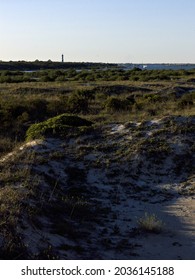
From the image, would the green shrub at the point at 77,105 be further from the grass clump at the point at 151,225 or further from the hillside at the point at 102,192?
the grass clump at the point at 151,225

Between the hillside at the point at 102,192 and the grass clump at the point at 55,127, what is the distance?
0.05 metres

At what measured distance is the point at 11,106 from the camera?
2131 cm

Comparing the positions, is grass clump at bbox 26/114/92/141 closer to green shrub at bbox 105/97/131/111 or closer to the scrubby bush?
green shrub at bbox 105/97/131/111

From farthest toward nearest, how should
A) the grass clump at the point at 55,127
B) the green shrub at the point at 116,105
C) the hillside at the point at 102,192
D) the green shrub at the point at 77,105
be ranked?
the green shrub at the point at 77,105 → the green shrub at the point at 116,105 → the grass clump at the point at 55,127 → the hillside at the point at 102,192

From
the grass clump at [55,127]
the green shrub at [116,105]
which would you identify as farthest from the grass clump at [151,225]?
the green shrub at [116,105]

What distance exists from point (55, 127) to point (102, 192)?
4.28 m

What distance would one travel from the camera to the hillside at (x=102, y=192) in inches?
299

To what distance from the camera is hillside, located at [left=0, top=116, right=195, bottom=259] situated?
24.9 feet

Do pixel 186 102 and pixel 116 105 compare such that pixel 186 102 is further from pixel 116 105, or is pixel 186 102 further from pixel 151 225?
pixel 151 225

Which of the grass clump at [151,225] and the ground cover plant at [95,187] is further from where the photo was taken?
the grass clump at [151,225]

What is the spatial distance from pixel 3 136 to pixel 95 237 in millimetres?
9269

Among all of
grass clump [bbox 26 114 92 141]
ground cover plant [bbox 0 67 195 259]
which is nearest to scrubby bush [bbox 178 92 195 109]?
ground cover plant [bbox 0 67 195 259]

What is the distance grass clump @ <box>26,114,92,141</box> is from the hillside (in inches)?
1.8
